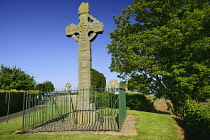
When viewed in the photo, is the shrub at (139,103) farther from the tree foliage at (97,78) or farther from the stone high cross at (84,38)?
the tree foliage at (97,78)

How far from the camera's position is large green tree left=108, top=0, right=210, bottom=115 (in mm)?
8234

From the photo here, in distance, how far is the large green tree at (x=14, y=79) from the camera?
23.8 metres

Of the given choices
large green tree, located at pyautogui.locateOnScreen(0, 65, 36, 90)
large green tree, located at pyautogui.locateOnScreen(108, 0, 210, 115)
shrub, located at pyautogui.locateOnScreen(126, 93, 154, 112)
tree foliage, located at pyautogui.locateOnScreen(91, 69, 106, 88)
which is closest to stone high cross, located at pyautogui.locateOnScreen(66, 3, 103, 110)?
large green tree, located at pyautogui.locateOnScreen(108, 0, 210, 115)

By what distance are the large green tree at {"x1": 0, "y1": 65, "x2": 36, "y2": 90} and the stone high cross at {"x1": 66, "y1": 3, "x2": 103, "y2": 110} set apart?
21615mm

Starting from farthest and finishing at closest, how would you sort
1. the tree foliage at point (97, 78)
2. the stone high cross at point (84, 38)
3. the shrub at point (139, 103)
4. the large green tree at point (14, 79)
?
the tree foliage at point (97, 78) → the large green tree at point (14, 79) → the shrub at point (139, 103) → the stone high cross at point (84, 38)

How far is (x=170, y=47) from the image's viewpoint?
884 centimetres

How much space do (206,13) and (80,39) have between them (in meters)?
7.87

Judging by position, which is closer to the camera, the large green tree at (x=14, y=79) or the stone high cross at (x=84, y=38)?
the stone high cross at (x=84, y=38)

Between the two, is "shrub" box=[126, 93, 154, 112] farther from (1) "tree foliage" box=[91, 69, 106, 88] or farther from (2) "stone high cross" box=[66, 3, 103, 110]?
(1) "tree foliage" box=[91, 69, 106, 88]

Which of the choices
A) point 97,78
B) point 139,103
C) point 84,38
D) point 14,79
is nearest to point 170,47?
point 84,38

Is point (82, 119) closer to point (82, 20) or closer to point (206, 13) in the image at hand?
point (82, 20)

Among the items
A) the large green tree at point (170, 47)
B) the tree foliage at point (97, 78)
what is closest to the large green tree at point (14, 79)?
the tree foliage at point (97, 78)

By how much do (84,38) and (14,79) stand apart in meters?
23.3

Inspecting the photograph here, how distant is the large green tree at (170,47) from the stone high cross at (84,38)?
369 cm
